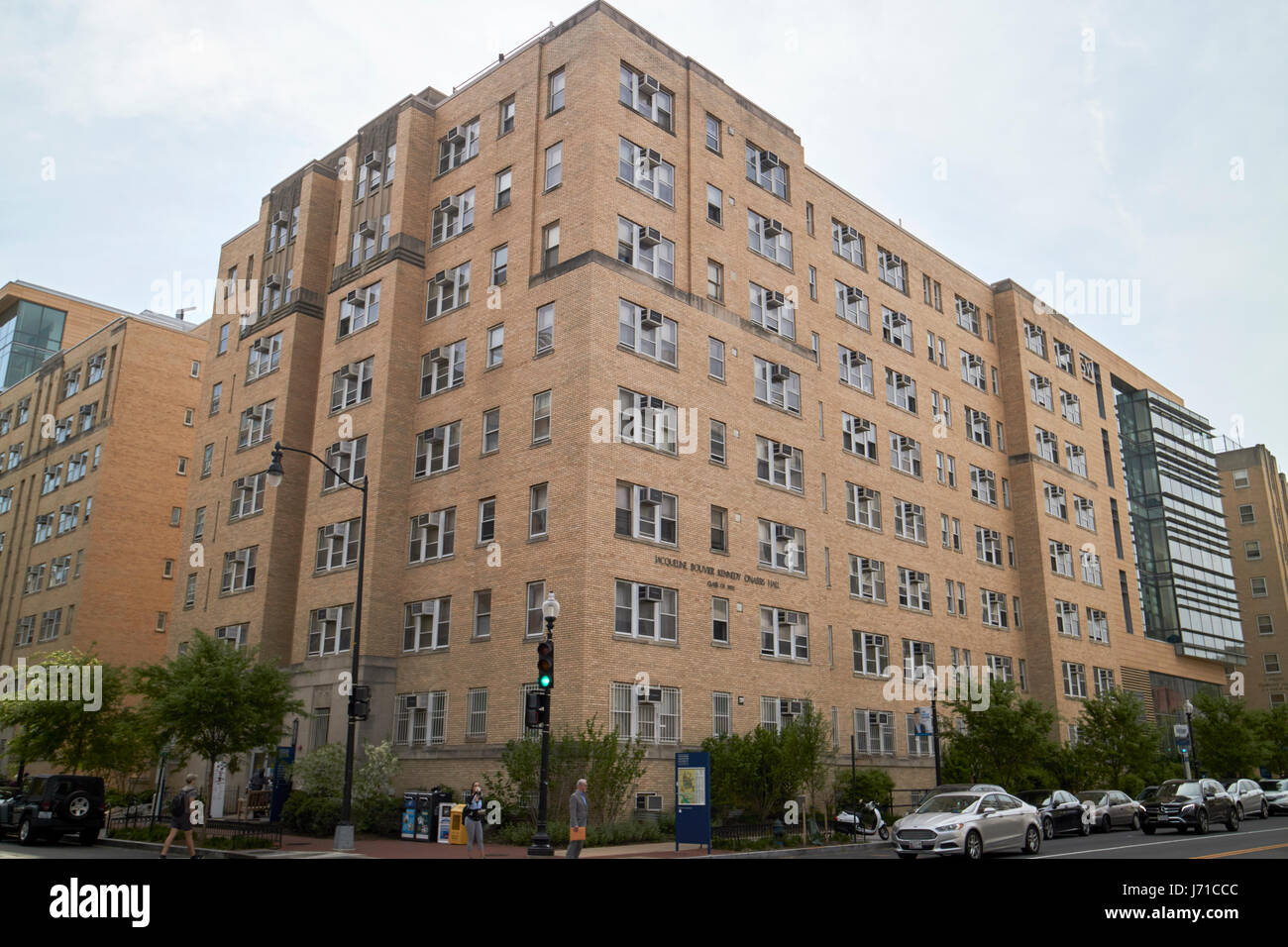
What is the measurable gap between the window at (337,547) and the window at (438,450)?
3.50m

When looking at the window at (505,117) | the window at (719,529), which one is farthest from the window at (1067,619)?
the window at (505,117)

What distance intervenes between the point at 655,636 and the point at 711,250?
53.4 ft

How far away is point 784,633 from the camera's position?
39.5m

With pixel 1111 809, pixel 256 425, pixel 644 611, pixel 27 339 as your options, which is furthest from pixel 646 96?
pixel 27 339

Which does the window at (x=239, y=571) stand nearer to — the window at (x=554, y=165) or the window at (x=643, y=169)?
the window at (x=554, y=165)

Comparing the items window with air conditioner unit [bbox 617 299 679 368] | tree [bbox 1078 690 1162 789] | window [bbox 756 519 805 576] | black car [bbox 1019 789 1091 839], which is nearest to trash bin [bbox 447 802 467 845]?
window [bbox 756 519 805 576]

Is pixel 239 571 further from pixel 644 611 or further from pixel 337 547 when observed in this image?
pixel 644 611

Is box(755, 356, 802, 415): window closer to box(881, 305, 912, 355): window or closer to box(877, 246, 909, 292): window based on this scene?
box(881, 305, 912, 355): window

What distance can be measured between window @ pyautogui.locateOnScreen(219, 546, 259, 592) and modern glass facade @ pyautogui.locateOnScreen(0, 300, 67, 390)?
163ft

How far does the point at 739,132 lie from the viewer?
44.2 metres

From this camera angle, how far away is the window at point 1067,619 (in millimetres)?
56375

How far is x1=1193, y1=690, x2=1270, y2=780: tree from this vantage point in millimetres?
58125
